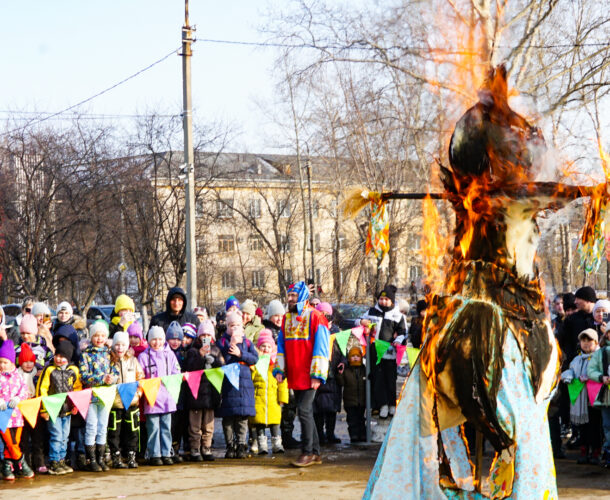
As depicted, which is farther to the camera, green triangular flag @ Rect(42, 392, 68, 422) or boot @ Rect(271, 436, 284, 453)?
boot @ Rect(271, 436, 284, 453)

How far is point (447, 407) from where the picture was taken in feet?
18.0

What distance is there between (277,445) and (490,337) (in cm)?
640

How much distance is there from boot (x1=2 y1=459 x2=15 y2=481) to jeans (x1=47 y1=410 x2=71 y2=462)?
0.45 meters

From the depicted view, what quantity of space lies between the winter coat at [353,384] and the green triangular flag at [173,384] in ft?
7.22

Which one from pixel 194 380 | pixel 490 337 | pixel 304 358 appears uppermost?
pixel 490 337

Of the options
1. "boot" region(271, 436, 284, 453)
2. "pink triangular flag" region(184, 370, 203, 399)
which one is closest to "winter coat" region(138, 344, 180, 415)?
"pink triangular flag" region(184, 370, 203, 399)

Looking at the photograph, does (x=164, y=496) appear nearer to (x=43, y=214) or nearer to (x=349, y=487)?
(x=349, y=487)

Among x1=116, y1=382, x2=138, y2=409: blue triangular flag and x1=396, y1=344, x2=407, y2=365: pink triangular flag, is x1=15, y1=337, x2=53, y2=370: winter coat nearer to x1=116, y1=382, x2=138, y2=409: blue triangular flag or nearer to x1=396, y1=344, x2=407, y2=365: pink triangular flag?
x1=116, y1=382, x2=138, y2=409: blue triangular flag

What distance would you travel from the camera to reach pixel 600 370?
9.86m

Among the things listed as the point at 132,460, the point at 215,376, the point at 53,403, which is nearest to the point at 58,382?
the point at 53,403

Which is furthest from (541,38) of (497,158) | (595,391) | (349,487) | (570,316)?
(497,158)

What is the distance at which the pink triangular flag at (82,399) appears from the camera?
32.9 feet

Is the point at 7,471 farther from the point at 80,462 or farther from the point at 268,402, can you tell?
the point at 268,402

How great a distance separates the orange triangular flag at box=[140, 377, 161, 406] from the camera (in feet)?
34.2
